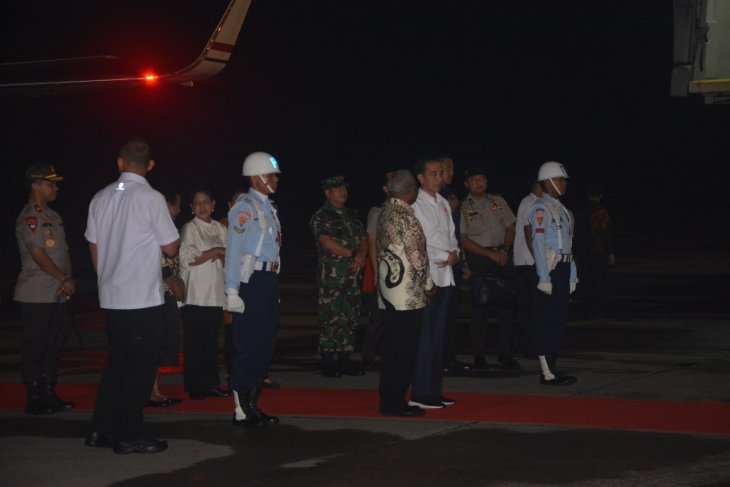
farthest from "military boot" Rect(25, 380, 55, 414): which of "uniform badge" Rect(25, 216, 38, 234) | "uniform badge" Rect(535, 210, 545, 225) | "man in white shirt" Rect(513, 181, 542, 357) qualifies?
"man in white shirt" Rect(513, 181, 542, 357)

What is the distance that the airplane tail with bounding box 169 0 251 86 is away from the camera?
27.5 metres

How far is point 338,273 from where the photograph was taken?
10469 mm

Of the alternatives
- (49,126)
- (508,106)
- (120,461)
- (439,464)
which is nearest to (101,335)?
(120,461)

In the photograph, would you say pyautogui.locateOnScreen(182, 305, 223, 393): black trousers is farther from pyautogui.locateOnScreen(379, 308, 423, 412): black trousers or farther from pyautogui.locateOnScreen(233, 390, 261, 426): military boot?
pyautogui.locateOnScreen(379, 308, 423, 412): black trousers

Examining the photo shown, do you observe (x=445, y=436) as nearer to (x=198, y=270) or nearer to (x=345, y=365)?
(x=198, y=270)

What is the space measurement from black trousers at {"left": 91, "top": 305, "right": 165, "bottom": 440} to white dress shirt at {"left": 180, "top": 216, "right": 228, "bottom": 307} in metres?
1.92

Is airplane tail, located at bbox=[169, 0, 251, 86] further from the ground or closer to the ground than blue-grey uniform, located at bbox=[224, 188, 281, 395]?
further from the ground

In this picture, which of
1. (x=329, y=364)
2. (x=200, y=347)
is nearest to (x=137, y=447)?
(x=200, y=347)

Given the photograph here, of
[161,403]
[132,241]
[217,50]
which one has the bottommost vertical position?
[161,403]

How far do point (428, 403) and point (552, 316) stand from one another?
1.66m

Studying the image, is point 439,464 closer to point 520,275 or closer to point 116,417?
point 116,417

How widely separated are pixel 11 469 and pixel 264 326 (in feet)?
6.52

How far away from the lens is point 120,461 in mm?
6766

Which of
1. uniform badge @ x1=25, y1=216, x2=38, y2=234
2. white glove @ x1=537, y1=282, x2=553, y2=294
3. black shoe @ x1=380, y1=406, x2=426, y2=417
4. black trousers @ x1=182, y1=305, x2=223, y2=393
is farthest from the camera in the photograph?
white glove @ x1=537, y1=282, x2=553, y2=294
